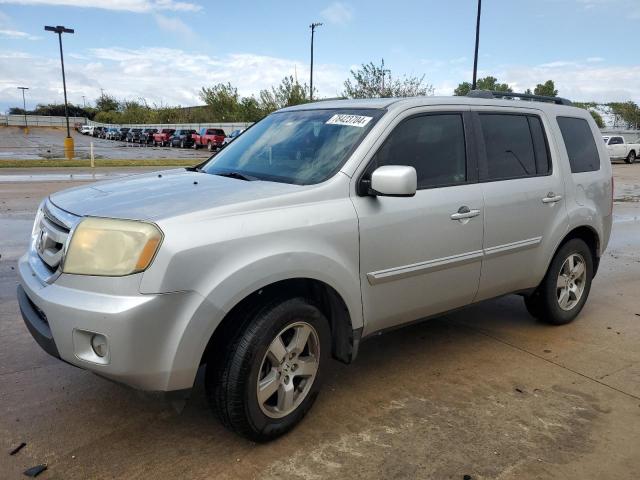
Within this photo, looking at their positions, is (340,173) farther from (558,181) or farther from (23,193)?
(23,193)

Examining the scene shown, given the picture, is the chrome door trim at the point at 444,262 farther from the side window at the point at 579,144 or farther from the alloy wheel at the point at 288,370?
the side window at the point at 579,144

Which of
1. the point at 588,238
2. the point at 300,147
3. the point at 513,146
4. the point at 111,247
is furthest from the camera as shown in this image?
the point at 588,238

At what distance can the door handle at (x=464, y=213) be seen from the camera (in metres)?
3.70

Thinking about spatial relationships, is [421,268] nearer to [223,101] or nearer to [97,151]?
[97,151]

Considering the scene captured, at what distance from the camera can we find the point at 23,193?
1306 cm

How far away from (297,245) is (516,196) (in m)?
1.98

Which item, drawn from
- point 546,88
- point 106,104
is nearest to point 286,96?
point 546,88

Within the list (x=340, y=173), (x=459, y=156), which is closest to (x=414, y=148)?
(x=459, y=156)

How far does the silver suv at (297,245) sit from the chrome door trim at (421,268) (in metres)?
0.01

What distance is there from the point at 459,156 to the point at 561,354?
1.75 meters

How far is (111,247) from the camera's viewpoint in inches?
102

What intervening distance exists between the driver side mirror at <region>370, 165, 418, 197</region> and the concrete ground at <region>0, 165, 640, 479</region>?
4.27 feet

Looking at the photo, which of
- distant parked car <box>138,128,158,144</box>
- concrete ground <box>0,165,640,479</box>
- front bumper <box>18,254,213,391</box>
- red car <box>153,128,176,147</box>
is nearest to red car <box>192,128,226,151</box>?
red car <box>153,128,176,147</box>

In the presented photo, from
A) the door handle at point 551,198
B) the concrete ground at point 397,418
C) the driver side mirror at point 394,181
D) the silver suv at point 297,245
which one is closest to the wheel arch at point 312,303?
the silver suv at point 297,245
